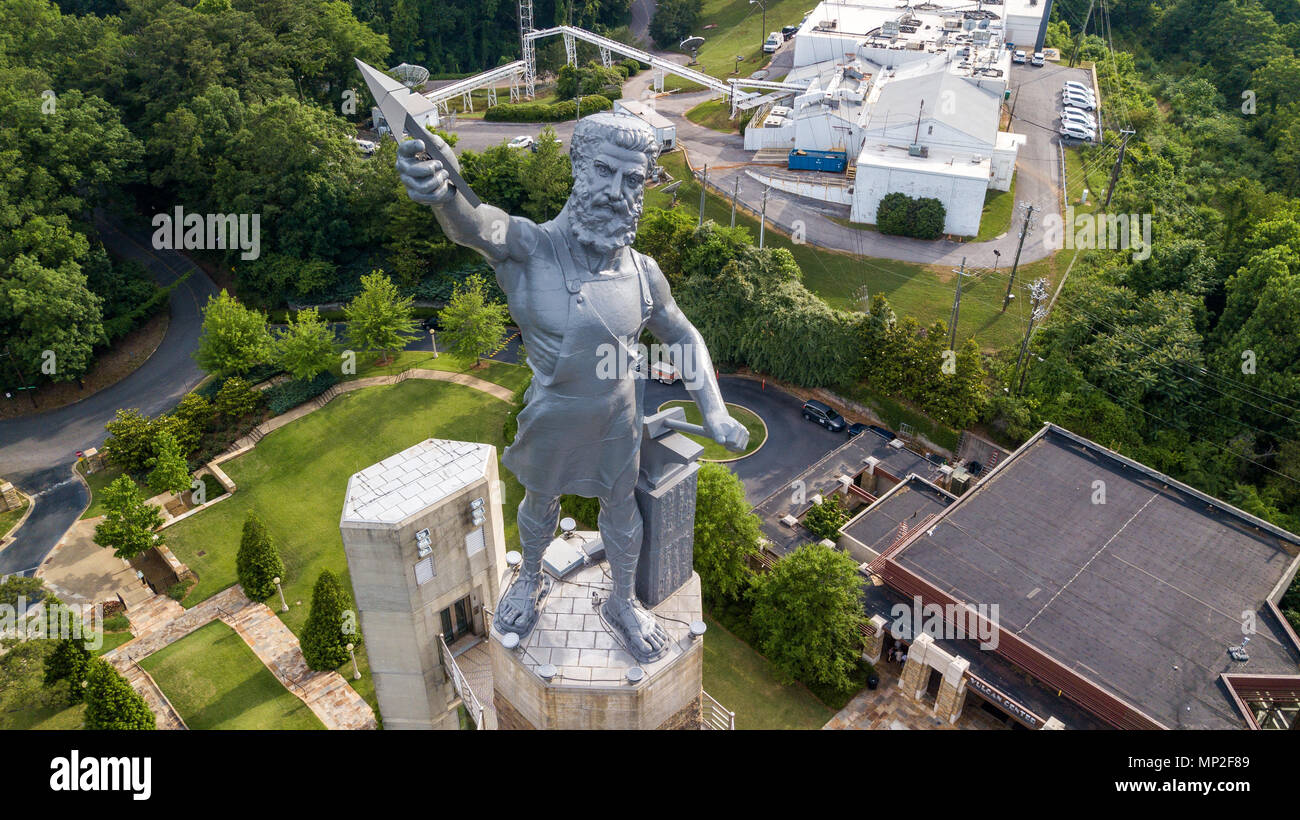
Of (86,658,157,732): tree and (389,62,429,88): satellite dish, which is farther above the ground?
(389,62,429,88): satellite dish

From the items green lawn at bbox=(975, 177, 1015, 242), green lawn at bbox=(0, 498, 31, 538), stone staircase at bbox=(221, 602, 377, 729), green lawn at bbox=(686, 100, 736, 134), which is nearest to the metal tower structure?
green lawn at bbox=(686, 100, 736, 134)

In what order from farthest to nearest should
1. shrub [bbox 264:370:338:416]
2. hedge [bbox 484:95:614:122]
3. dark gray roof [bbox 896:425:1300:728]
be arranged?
hedge [bbox 484:95:614:122] → shrub [bbox 264:370:338:416] → dark gray roof [bbox 896:425:1300:728]

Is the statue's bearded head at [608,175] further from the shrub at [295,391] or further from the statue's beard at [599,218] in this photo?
the shrub at [295,391]

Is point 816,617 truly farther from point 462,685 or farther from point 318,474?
point 318,474

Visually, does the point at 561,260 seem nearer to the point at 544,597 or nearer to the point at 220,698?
the point at 544,597

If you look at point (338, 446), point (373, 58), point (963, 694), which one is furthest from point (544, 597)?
point (373, 58)

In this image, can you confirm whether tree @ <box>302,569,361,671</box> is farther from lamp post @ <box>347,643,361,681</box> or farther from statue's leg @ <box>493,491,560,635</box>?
statue's leg @ <box>493,491,560,635</box>
